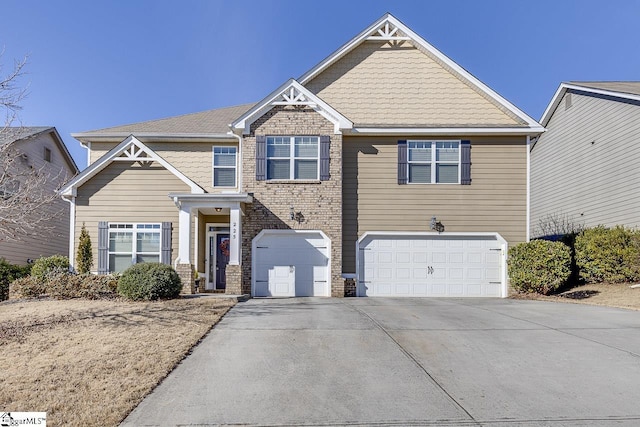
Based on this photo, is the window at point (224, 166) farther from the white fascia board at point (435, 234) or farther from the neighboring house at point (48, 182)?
the neighboring house at point (48, 182)

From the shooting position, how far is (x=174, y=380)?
19.1ft

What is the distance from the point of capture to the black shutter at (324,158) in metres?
15.0

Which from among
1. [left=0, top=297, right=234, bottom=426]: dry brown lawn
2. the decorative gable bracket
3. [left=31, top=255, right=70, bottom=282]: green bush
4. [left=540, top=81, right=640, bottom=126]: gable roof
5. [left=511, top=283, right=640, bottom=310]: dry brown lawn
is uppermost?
the decorative gable bracket

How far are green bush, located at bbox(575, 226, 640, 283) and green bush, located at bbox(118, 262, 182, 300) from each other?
504 inches

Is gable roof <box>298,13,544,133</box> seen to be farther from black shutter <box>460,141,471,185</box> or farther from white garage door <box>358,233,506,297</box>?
white garage door <box>358,233,506,297</box>

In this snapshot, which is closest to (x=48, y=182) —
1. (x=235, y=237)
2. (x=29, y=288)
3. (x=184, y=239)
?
(x=29, y=288)

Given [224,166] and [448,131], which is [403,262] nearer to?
[448,131]

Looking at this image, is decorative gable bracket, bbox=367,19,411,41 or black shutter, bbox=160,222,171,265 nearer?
black shutter, bbox=160,222,171,265

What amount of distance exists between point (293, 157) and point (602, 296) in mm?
9901

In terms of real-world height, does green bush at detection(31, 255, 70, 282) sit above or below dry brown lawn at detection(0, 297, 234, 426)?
above

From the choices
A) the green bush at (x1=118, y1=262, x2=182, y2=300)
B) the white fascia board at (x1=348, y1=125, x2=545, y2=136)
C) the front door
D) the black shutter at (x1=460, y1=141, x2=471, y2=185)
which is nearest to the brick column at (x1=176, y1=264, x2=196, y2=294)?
the green bush at (x1=118, y1=262, x2=182, y2=300)

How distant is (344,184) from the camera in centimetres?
1546

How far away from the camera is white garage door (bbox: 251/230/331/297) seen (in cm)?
1496

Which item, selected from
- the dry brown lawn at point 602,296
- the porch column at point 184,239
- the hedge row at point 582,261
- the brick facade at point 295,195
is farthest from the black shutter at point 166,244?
the dry brown lawn at point 602,296
